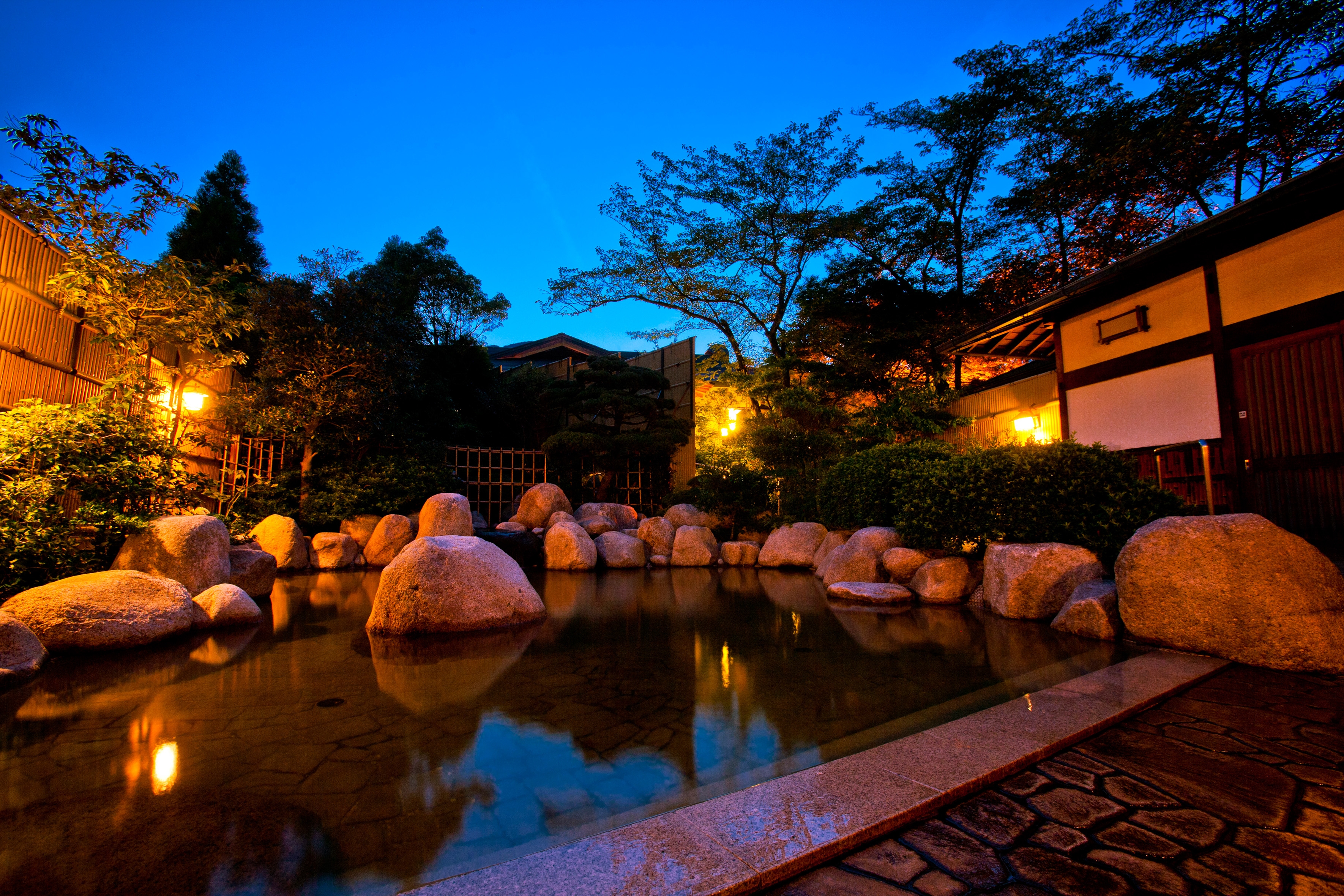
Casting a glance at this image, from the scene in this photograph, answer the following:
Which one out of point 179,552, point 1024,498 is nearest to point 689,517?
point 1024,498

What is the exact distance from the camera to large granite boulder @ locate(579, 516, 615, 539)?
1237 cm

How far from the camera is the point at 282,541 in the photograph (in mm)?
9797

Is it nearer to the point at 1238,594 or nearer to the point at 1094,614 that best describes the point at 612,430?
the point at 1094,614

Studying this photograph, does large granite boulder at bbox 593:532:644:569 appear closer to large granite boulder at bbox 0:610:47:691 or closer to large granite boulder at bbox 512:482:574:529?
large granite boulder at bbox 512:482:574:529

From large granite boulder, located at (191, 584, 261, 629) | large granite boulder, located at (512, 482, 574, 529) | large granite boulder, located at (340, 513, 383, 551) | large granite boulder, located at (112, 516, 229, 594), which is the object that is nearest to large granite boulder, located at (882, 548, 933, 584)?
large granite boulder, located at (191, 584, 261, 629)

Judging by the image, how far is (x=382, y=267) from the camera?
16.8m

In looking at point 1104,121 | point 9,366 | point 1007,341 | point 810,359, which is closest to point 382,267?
point 9,366

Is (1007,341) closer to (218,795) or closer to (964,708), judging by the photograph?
(964,708)

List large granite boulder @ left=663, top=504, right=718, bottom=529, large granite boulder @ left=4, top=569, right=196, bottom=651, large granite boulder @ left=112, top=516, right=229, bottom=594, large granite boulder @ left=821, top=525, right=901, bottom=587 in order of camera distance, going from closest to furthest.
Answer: large granite boulder @ left=4, top=569, right=196, bottom=651 < large granite boulder @ left=112, top=516, right=229, bottom=594 < large granite boulder @ left=821, top=525, right=901, bottom=587 < large granite boulder @ left=663, top=504, right=718, bottom=529

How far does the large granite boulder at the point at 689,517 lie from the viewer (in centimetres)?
1270

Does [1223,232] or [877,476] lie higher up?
[1223,232]

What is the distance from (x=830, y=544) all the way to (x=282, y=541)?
9.30m

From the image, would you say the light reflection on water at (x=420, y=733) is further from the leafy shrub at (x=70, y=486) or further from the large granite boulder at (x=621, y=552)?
the large granite boulder at (x=621, y=552)

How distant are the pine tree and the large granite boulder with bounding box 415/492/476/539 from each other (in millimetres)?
12356
